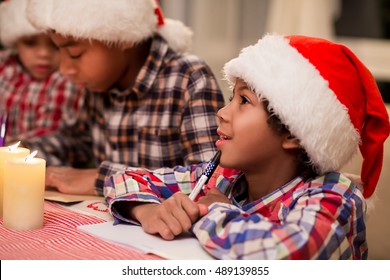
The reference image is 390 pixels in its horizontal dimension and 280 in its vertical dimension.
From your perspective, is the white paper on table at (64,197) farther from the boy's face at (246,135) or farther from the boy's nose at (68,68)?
the boy's face at (246,135)

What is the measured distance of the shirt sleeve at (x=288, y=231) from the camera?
94 centimetres

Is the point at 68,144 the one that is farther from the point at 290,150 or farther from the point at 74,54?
the point at 290,150

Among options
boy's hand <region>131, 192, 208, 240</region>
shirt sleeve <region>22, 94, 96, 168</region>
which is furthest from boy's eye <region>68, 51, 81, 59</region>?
boy's hand <region>131, 192, 208, 240</region>

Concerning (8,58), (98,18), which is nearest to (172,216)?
(98,18)

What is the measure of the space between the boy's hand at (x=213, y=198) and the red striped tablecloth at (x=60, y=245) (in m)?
0.19

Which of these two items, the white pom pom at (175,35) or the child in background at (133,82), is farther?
the white pom pom at (175,35)

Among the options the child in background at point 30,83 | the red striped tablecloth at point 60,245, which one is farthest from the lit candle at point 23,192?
the child in background at point 30,83

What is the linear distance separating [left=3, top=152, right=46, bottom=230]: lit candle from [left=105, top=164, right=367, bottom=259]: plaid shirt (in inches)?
5.7

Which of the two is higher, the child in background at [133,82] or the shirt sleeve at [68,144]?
the child in background at [133,82]

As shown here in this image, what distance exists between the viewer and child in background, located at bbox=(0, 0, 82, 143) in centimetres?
203

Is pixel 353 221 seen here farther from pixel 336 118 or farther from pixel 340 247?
pixel 336 118

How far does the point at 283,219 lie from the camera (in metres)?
1.07

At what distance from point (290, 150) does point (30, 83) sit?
124 centimetres

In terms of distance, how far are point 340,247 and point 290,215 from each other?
0.31 ft
